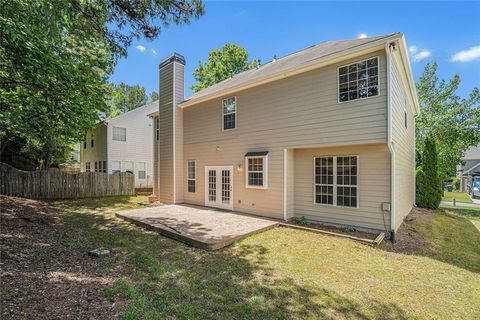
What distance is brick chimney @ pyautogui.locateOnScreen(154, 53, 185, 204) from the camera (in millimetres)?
12156

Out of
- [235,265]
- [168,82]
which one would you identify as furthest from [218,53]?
[235,265]

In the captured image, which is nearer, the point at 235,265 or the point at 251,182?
the point at 235,265

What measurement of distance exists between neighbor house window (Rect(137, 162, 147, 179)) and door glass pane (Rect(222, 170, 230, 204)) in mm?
13302

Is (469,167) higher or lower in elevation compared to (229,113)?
lower

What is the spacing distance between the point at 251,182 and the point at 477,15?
35.2 ft

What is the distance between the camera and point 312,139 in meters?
7.58

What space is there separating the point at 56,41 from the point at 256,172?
24.6 ft

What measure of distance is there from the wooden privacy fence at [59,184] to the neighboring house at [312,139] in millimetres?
6100

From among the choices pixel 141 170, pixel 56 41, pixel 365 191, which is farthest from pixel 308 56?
pixel 141 170

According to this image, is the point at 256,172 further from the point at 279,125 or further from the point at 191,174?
the point at 191,174

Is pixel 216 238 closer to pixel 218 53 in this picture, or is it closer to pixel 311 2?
pixel 311 2

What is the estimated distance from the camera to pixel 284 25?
33.3 ft

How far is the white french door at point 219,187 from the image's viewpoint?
1017 centimetres

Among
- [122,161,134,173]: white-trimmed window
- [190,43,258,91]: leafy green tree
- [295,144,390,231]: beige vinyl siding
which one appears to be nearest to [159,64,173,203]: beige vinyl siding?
[295,144,390,231]: beige vinyl siding
